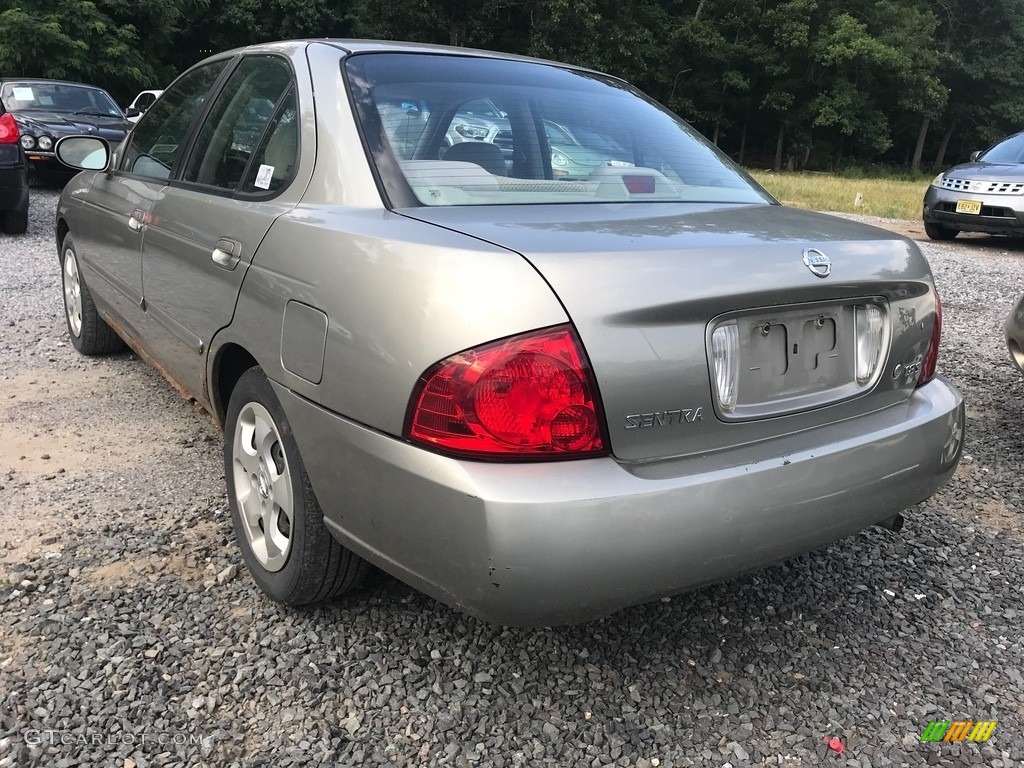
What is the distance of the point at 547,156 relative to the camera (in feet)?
7.70

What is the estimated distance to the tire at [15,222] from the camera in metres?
8.39

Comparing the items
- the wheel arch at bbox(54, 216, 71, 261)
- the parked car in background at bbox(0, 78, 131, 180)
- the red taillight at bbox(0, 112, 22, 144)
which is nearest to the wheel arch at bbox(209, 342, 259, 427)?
the wheel arch at bbox(54, 216, 71, 261)

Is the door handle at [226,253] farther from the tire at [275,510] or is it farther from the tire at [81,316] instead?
the tire at [81,316]

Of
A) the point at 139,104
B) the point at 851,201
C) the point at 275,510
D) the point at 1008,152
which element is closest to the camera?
the point at 275,510

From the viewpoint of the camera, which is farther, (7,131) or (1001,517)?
(7,131)

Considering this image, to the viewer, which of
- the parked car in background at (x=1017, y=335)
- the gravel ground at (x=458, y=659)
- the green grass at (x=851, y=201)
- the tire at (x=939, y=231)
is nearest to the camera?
the gravel ground at (x=458, y=659)

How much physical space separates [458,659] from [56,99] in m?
12.5

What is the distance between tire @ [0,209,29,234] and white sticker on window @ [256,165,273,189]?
7.43 m

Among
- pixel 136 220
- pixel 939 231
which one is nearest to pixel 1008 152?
pixel 939 231

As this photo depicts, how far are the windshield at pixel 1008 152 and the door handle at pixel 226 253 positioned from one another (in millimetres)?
11218

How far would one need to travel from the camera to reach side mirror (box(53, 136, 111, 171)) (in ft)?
12.3

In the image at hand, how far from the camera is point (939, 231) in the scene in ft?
37.1
